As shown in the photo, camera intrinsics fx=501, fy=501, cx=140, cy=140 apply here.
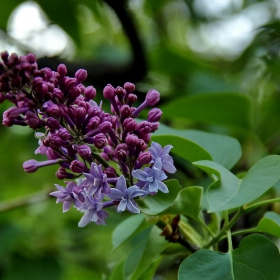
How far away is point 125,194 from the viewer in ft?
3.37

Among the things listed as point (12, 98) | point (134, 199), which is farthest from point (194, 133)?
point (12, 98)

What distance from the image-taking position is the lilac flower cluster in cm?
102

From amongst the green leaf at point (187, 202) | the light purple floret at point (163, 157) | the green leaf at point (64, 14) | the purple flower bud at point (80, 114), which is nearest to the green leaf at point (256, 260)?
the green leaf at point (187, 202)

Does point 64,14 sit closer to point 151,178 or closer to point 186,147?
point 186,147

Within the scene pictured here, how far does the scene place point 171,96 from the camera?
2.88 m

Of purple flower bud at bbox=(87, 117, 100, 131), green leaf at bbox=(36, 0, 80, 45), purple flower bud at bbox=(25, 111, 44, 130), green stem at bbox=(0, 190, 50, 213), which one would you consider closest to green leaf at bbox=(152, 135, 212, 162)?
purple flower bud at bbox=(87, 117, 100, 131)

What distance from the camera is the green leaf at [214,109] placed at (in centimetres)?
193

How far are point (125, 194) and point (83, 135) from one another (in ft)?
0.53

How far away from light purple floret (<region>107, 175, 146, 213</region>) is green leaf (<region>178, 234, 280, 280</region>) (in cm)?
17

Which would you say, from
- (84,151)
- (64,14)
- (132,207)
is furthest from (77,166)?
(64,14)

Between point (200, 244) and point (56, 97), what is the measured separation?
55 cm

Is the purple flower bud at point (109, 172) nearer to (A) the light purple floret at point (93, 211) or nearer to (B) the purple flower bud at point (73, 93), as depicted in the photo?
(A) the light purple floret at point (93, 211)

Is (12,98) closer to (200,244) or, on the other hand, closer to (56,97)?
(56,97)

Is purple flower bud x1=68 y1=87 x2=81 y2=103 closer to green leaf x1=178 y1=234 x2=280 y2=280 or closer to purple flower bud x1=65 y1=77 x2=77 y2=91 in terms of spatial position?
purple flower bud x1=65 y1=77 x2=77 y2=91
